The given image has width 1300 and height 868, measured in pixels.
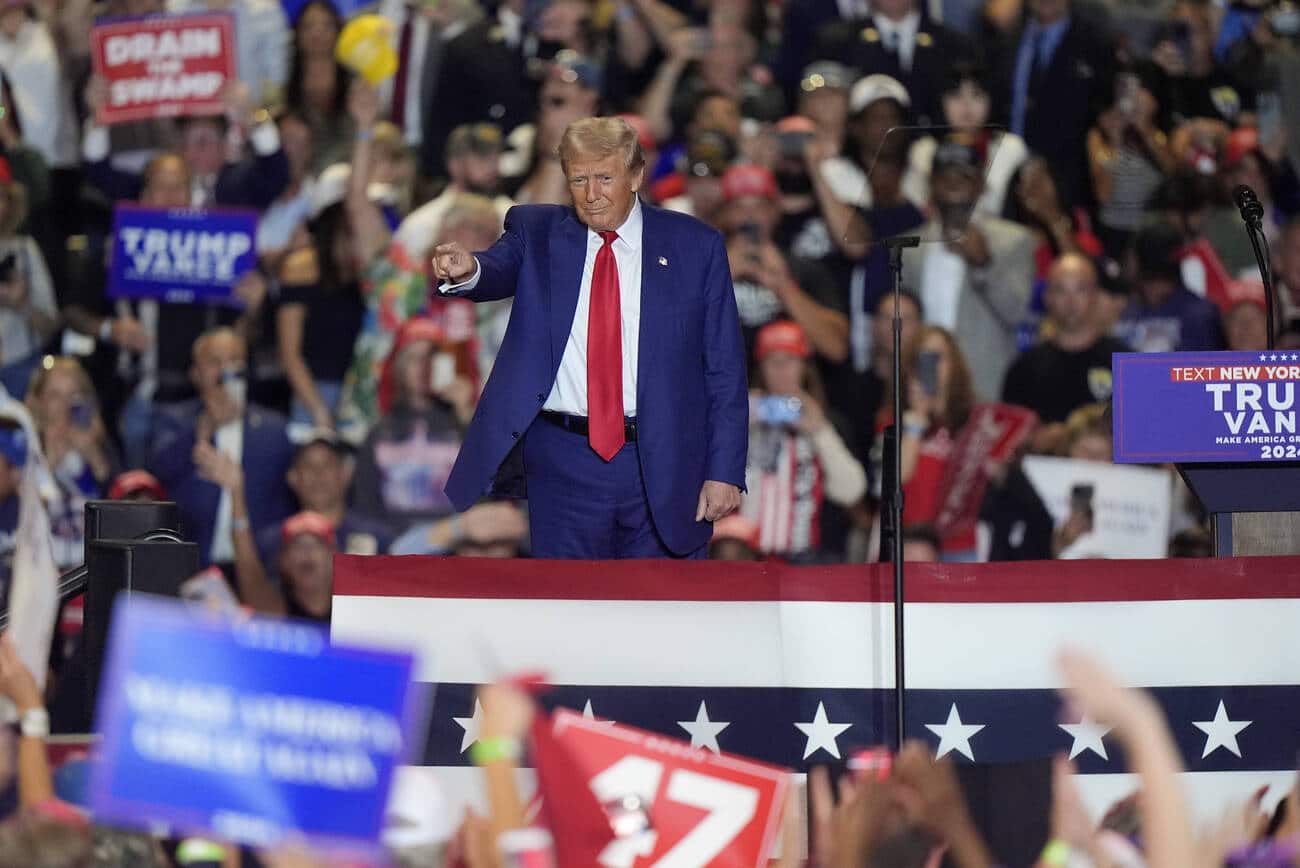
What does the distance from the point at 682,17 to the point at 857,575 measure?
4.31 metres

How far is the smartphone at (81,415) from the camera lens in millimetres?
7410

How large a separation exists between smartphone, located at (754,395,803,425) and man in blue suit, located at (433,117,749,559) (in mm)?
2362

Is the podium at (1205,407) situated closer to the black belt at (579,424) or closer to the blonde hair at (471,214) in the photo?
the black belt at (579,424)

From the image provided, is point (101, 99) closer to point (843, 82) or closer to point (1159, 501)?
point (843, 82)

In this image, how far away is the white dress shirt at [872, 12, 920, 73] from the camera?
A: 7.95 meters

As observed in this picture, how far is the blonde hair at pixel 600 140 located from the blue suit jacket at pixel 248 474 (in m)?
3.23

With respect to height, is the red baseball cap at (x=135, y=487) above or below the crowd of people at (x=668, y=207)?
below

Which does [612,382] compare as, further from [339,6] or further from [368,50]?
[339,6]

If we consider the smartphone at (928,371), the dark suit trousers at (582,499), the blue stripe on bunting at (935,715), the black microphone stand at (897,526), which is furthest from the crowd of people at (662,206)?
the blue stripe on bunting at (935,715)

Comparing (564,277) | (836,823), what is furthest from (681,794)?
(564,277)

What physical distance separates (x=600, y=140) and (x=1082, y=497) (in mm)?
3172

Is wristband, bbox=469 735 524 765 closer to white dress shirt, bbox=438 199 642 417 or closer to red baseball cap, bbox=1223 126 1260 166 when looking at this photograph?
white dress shirt, bbox=438 199 642 417

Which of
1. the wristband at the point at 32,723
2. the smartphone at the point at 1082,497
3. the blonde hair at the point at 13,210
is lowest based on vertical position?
the wristband at the point at 32,723

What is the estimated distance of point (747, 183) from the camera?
7.33 metres
